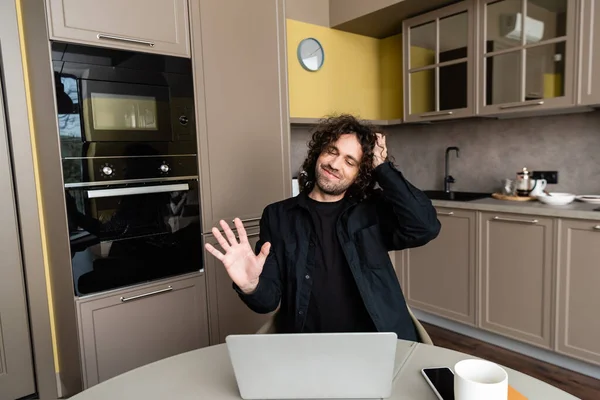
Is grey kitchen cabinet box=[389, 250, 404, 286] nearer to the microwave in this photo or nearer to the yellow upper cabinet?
the yellow upper cabinet

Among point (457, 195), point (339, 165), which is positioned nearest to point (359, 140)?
point (339, 165)

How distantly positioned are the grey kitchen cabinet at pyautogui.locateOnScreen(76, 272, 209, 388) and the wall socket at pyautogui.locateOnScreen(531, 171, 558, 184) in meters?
2.27

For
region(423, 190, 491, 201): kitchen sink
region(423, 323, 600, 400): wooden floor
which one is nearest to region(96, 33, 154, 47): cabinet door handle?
region(423, 190, 491, 201): kitchen sink

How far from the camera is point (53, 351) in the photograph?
7.50ft

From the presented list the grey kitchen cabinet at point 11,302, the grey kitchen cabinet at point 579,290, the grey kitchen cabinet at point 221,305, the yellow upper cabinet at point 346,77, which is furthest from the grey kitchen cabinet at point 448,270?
the grey kitchen cabinet at point 11,302

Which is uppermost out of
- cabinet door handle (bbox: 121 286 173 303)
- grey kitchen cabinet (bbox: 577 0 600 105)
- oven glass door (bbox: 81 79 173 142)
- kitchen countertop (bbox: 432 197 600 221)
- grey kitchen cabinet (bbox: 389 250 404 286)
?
grey kitchen cabinet (bbox: 577 0 600 105)

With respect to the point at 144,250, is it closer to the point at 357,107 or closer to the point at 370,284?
the point at 370,284

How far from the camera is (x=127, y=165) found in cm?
203

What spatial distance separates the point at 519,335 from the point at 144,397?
2.43 m

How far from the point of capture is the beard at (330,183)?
1551 mm

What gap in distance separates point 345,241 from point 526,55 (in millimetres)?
1888

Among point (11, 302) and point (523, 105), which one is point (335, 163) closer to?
point (523, 105)

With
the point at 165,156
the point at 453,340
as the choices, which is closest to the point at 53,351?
the point at 165,156

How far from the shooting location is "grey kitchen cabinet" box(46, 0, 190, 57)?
1.83m
